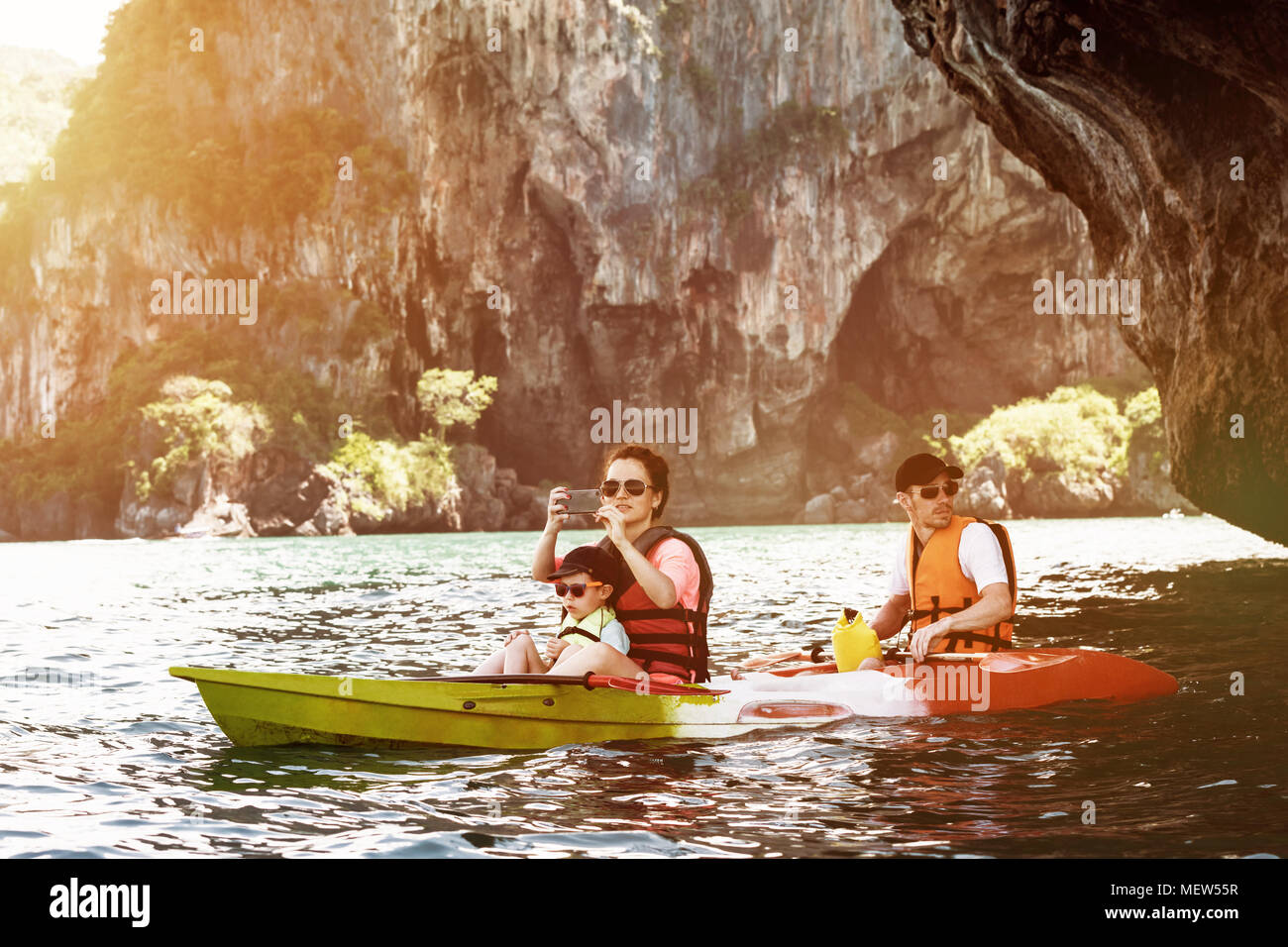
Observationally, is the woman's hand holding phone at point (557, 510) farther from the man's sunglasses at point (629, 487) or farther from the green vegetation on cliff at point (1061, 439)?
the green vegetation on cliff at point (1061, 439)

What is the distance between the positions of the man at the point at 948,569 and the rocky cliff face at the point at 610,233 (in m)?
46.7

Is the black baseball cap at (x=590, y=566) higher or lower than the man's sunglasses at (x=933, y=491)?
lower

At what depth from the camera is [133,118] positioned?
58000 millimetres

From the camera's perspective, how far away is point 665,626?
5988 mm

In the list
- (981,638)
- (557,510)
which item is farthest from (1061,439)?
(557,510)

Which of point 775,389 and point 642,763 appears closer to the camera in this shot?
point 642,763

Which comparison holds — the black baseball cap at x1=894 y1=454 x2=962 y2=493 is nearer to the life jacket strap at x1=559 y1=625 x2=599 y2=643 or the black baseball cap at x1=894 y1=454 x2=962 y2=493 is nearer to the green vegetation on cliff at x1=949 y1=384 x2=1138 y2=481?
the life jacket strap at x1=559 y1=625 x2=599 y2=643

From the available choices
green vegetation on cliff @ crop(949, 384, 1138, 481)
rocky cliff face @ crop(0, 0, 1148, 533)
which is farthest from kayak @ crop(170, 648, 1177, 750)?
rocky cliff face @ crop(0, 0, 1148, 533)

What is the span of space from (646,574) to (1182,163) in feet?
27.9

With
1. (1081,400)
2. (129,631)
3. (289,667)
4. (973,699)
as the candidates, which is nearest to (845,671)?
(973,699)

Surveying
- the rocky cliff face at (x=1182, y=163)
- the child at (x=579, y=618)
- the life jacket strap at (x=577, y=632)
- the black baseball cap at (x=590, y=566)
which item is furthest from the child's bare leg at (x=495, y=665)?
the rocky cliff face at (x=1182, y=163)

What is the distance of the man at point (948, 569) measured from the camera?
627 cm

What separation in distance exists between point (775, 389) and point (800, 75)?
15.2 metres
